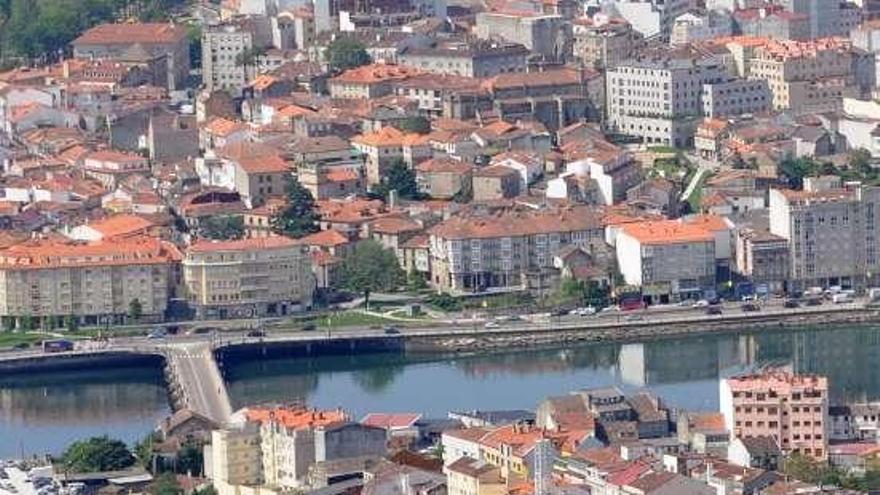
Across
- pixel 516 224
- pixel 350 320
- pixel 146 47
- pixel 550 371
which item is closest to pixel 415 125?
pixel 516 224

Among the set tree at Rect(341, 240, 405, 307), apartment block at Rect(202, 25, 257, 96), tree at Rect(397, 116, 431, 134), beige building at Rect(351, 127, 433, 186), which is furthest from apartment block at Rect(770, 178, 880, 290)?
apartment block at Rect(202, 25, 257, 96)

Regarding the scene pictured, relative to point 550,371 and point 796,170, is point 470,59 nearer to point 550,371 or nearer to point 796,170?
point 796,170

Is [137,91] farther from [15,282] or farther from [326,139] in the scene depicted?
[15,282]

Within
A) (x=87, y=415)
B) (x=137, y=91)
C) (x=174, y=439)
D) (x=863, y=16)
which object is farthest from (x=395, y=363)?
(x=863, y=16)

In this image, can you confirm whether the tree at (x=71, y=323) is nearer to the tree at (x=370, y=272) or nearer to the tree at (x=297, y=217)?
the tree at (x=370, y=272)

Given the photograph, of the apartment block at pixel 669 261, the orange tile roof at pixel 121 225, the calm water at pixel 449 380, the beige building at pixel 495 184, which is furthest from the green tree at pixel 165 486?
the beige building at pixel 495 184

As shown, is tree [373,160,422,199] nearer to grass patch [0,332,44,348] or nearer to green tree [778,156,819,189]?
green tree [778,156,819,189]
